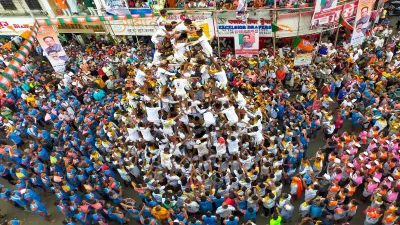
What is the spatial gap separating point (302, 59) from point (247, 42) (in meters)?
3.00

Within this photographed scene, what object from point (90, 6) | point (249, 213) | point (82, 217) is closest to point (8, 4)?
point (90, 6)

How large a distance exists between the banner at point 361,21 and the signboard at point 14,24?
16911mm

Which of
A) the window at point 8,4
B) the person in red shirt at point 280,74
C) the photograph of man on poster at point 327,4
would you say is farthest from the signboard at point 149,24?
the window at point 8,4

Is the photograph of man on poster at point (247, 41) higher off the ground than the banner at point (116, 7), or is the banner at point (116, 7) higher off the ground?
the banner at point (116, 7)

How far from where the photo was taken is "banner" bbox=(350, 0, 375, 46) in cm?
1441

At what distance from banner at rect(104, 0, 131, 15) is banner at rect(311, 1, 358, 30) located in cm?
920

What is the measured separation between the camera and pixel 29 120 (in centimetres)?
1314

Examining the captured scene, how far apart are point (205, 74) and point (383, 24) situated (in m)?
→ 13.3

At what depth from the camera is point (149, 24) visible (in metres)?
16.7

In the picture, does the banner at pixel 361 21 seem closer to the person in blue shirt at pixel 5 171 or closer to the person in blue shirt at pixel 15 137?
the person in blue shirt at pixel 15 137

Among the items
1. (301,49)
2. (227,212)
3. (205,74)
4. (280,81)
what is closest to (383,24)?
(301,49)

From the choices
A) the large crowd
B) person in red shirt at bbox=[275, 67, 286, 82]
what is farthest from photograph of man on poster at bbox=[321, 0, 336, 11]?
person in red shirt at bbox=[275, 67, 286, 82]

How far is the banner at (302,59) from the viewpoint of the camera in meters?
13.6

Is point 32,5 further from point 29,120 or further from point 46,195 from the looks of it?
point 46,195
